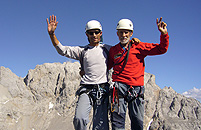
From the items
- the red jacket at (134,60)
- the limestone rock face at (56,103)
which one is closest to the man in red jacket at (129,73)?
the red jacket at (134,60)

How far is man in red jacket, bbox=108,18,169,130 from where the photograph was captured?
6379 mm

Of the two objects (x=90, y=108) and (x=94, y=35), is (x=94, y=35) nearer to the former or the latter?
(x=94, y=35)

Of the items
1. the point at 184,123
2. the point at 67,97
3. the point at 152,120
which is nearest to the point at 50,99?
the point at 67,97

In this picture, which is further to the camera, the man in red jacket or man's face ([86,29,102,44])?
man's face ([86,29,102,44])

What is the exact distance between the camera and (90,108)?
6457 mm

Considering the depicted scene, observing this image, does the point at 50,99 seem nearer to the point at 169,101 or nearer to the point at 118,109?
the point at 169,101

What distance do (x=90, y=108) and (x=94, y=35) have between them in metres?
2.81

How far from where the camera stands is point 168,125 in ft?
186

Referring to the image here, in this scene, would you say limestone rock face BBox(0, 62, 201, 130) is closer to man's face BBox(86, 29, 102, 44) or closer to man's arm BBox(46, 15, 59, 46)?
man's face BBox(86, 29, 102, 44)

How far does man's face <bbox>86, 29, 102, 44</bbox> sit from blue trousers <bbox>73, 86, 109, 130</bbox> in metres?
1.94

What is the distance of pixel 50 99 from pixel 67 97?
8.26 meters

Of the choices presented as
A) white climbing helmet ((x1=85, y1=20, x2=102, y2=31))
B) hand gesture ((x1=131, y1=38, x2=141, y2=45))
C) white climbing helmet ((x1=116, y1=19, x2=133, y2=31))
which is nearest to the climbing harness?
hand gesture ((x1=131, y1=38, x2=141, y2=45))

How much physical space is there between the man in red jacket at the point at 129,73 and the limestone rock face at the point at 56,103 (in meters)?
50.3

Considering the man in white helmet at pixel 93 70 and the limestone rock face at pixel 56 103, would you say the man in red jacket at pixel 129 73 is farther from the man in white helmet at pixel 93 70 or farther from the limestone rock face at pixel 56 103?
the limestone rock face at pixel 56 103
